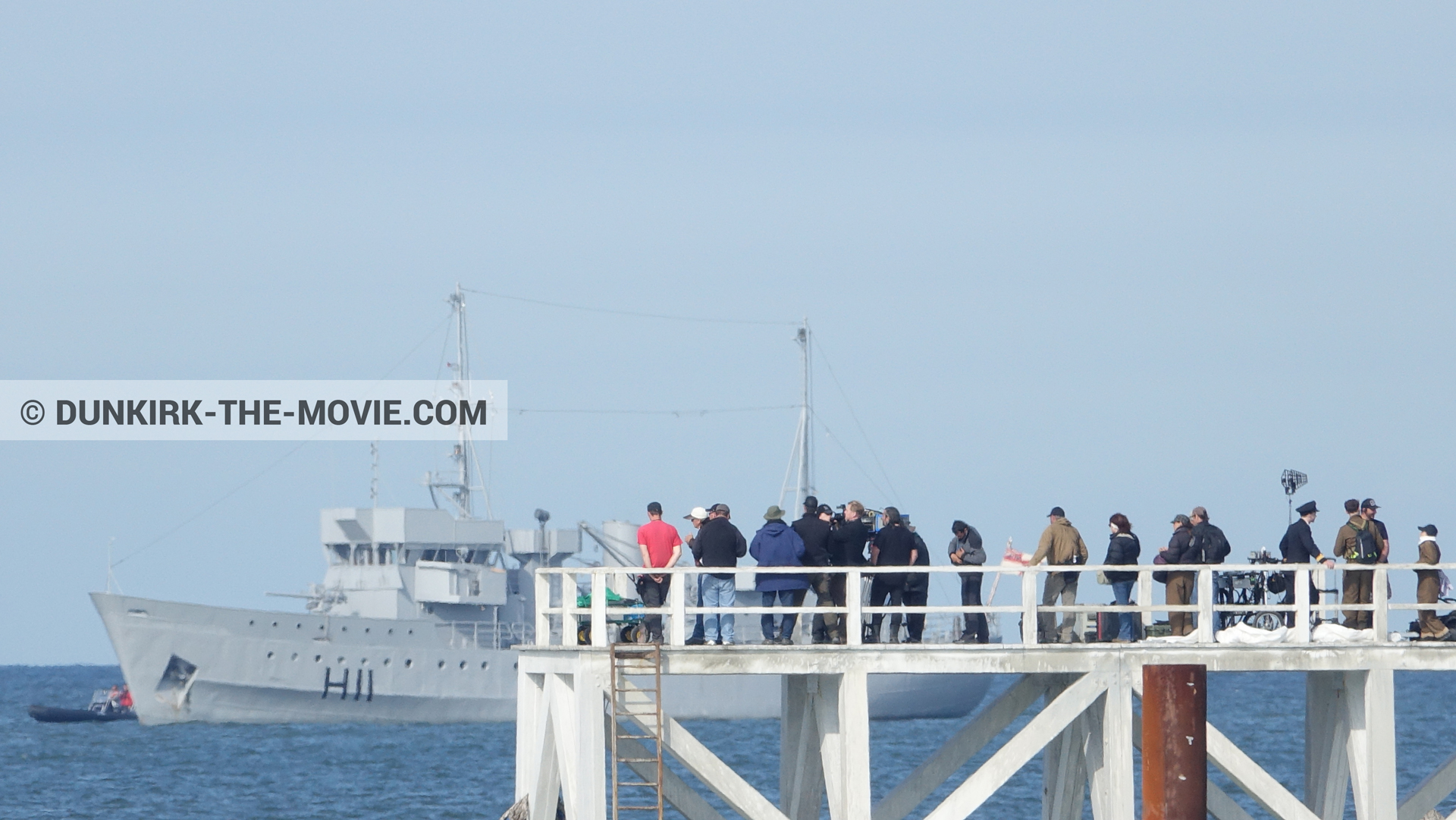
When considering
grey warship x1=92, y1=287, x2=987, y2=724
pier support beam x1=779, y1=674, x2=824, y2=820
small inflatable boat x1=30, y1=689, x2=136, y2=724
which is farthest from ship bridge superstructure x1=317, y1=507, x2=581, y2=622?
pier support beam x1=779, y1=674, x2=824, y2=820

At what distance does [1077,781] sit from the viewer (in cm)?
1870

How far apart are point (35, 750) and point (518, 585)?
55.0 feet

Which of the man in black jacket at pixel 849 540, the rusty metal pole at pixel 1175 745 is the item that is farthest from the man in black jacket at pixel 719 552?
the rusty metal pole at pixel 1175 745

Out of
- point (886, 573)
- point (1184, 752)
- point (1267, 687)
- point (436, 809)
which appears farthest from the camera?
point (1267, 687)

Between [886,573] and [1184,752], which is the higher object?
[886,573]

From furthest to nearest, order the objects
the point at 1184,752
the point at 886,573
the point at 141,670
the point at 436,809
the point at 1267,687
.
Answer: the point at 1267,687, the point at 141,670, the point at 436,809, the point at 886,573, the point at 1184,752

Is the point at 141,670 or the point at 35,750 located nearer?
the point at 35,750

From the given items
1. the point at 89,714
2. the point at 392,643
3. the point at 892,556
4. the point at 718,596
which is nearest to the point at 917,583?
the point at 892,556

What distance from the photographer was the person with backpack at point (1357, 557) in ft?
60.2

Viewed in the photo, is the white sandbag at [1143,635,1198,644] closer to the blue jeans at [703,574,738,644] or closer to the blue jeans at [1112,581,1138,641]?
the blue jeans at [1112,581,1138,641]

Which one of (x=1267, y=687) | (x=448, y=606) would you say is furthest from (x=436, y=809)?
(x=1267, y=687)

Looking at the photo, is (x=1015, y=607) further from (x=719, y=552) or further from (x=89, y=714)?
(x=89, y=714)

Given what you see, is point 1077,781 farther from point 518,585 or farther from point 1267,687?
point 1267,687

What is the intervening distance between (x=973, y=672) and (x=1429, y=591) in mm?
4660
